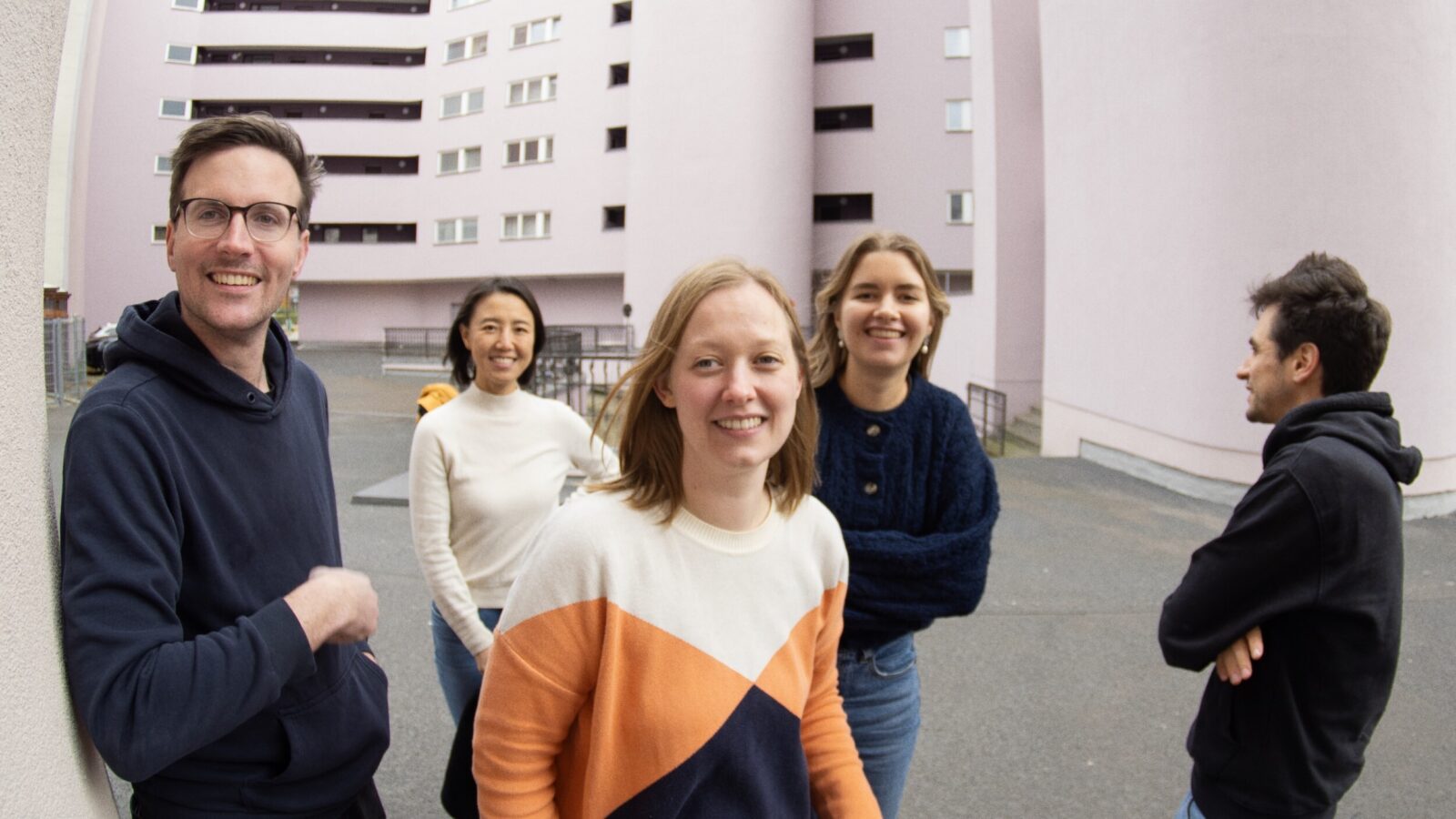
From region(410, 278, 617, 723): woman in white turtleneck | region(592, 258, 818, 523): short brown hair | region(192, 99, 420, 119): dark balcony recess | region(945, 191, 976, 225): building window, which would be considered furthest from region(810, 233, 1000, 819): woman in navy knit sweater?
region(192, 99, 420, 119): dark balcony recess

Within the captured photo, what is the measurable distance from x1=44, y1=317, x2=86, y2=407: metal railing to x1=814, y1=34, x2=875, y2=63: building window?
2515 centimetres

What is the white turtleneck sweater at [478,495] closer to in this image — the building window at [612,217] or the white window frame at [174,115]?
the building window at [612,217]

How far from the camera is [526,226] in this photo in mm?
36062

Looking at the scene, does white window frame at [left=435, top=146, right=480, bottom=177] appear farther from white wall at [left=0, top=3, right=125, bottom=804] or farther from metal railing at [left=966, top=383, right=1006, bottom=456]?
white wall at [left=0, top=3, right=125, bottom=804]

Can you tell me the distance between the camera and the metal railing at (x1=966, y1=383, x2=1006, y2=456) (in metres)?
14.6

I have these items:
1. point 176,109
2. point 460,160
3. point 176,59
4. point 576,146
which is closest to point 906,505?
point 576,146

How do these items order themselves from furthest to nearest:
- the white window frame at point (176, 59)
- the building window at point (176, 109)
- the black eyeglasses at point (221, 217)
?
1. the white window frame at point (176, 59)
2. the building window at point (176, 109)
3. the black eyeglasses at point (221, 217)

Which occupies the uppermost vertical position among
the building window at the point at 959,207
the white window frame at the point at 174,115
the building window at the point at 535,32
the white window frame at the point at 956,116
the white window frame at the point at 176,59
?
the white window frame at the point at 176,59

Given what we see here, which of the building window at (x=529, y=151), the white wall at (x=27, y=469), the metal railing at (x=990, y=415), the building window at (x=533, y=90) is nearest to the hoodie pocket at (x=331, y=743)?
the white wall at (x=27, y=469)

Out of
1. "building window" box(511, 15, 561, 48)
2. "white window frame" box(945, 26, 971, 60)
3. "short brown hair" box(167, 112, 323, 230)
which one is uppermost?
"building window" box(511, 15, 561, 48)

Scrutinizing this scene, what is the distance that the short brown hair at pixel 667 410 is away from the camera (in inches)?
59.4

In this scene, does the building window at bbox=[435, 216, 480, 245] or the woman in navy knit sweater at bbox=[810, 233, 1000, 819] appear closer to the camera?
the woman in navy knit sweater at bbox=[810, 233, 1000, 819]

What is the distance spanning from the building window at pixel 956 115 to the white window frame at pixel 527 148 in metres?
15.3

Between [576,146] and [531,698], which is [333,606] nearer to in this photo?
[531,698]
